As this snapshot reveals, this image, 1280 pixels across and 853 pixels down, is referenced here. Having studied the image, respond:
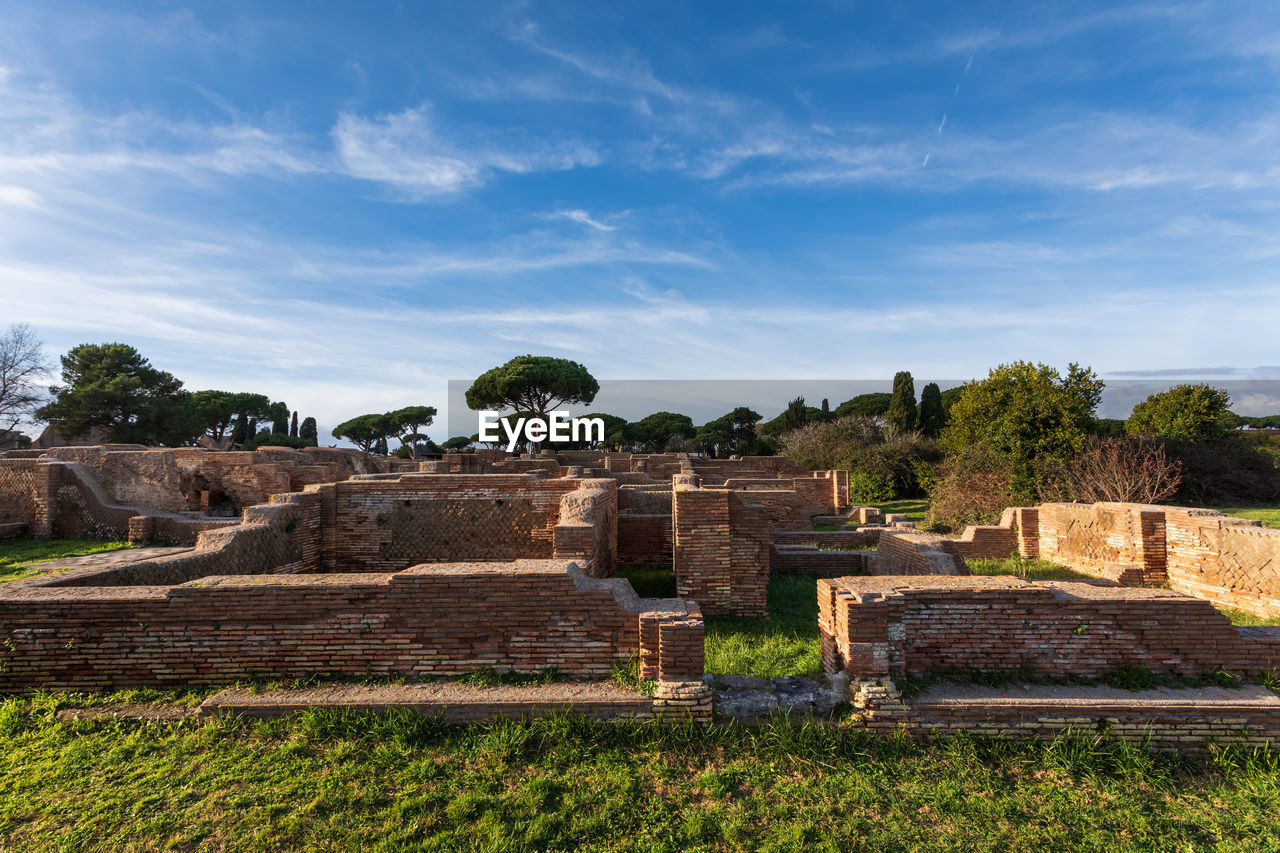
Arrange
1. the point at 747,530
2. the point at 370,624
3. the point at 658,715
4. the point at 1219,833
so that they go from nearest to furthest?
the point at 1219,833 < the point at 658,715 < the point at 370,624 < the point at 747,530

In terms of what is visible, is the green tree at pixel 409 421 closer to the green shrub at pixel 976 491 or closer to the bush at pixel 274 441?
the bush at pixel 274 441

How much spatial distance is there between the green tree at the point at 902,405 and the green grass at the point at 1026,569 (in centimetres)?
2448

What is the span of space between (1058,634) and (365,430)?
5338 cm

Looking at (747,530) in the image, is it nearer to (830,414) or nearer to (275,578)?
(275,578)

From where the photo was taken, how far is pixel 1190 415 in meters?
20.3

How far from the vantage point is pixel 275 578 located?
13.6ft

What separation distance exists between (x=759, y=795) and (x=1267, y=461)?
26.6m

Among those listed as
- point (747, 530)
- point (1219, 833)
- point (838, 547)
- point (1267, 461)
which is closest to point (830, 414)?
point (1267, 461)

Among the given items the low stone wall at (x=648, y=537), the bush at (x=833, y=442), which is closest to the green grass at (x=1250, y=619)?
the low stone wall at (x=648, y=537)

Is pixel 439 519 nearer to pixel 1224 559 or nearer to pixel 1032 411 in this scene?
pixel 1224 559

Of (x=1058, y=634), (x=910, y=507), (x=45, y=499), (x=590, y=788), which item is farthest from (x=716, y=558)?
(x=910, y=507)

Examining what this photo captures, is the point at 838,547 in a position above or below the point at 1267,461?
below

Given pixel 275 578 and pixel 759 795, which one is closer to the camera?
pixel 759 795

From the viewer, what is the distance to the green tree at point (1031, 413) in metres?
15.6
